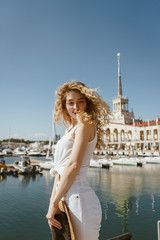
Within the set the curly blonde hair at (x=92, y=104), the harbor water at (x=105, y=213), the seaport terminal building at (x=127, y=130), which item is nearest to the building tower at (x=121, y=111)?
the seaport terminal building at (x=127, y=130)

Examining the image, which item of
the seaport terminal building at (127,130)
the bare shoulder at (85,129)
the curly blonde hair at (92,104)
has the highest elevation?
the seaport terminal building at (127,130)

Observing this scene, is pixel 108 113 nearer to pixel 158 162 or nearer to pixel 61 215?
pixel 61 215

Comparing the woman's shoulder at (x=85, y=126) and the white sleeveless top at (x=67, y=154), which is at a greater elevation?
the woman's shoulder at (x=85, y=126)

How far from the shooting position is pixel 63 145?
2.05m

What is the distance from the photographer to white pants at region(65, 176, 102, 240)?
1860 mm

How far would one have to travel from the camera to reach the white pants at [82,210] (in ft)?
6.10

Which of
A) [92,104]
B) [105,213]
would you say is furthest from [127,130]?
[92,104]

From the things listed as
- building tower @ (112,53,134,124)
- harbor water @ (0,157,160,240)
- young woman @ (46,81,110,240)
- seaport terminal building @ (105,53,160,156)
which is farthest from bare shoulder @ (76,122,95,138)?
building tower @ (112,53,134,124)

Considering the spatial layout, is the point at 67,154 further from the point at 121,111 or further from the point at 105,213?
the point at 121,111

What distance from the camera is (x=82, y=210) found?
1.85 metres

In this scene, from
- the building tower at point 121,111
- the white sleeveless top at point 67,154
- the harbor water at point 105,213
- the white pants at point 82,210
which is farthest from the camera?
the building tower at point 121,111

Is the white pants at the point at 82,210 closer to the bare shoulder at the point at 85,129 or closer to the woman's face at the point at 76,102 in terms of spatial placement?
the bare shoulder at the point at 85,129

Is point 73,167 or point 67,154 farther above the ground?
point 67,154

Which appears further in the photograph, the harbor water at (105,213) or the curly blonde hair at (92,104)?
the harbor water at (105,213)
